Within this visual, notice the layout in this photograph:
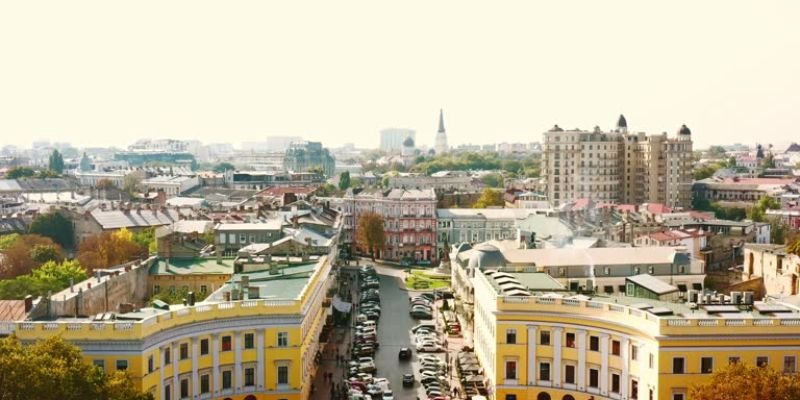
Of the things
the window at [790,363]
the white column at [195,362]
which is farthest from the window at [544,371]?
the white column at [195,362]

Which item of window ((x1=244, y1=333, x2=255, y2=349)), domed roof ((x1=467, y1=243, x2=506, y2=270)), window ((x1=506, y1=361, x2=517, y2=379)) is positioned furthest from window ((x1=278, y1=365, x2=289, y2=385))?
domed roof ((x1=467, y1=243, x2=506, y2=270))

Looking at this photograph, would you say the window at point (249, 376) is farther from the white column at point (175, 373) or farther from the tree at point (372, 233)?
the tree at point (372, 233)

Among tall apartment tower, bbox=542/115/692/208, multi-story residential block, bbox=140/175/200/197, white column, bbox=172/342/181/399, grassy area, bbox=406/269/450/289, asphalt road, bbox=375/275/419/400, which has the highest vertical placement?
tall apartment tower, bbox=542/115/692/208

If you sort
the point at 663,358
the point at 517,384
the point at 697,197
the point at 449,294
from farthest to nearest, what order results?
the point at 697,197 < the point at 449,294 < the point at 517,384 < the point at 663,358

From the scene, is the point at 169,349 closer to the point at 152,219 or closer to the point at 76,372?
the point at 76,372

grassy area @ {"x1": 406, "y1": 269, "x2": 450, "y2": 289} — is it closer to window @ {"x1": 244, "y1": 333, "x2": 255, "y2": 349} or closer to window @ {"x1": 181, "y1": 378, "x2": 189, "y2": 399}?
window @ {"x1": 244, "y1": 333, "x2": 255, "y2": 349}

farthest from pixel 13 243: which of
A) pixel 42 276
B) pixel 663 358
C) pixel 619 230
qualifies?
pixel 663 358
